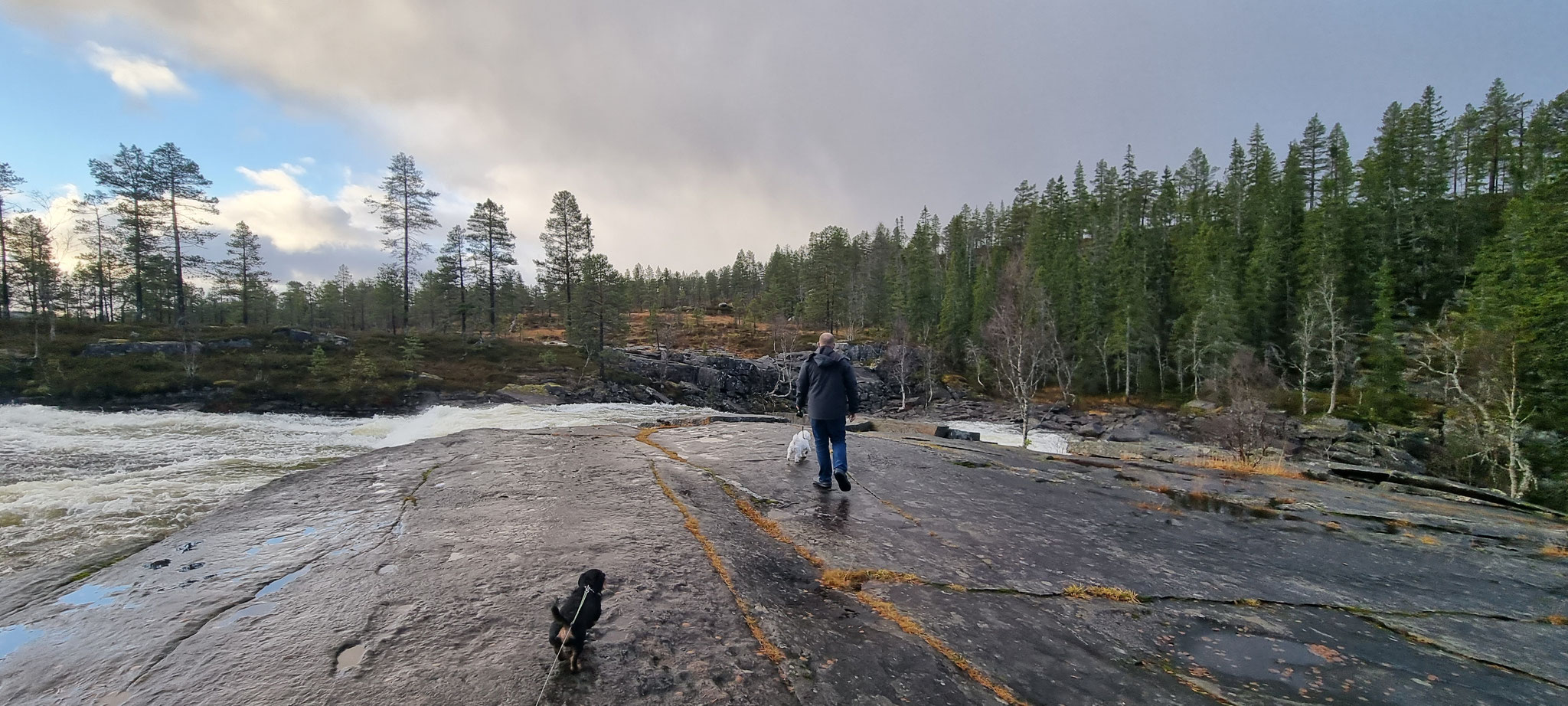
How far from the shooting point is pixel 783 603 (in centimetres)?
369

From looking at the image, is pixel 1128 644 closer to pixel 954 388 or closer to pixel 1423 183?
pixel 954 388

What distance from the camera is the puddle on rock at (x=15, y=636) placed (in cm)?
302

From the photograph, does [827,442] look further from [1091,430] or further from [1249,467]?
[1091,430]

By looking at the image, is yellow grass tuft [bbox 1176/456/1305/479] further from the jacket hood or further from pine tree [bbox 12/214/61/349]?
pine tree [bbox 12/214/61/349]

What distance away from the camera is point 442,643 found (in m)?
2.98

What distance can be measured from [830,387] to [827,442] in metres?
0.74

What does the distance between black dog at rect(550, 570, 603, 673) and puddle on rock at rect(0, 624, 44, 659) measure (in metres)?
3.08

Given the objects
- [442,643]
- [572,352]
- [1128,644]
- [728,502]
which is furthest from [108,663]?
[572,352]

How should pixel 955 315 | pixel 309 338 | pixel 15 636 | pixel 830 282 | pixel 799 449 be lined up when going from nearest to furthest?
1. pixel 15 636
2. pixel 799 449
3. pixel 309 338
4. pixel 955 315
5. pixel 830 282

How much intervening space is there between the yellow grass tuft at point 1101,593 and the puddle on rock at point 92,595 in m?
6.88

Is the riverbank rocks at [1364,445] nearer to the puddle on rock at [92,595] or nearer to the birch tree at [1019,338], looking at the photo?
the birch tree at [1019,338]

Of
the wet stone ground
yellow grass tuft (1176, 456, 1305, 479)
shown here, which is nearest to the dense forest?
yellow grass tuft (1176, 456, 1305, 479)

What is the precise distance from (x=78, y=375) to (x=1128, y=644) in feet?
151

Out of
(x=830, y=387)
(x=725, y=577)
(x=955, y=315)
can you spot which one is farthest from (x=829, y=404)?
(x=955, y=315)
